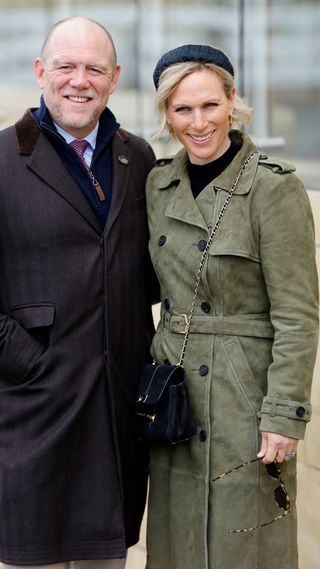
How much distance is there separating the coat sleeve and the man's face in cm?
60

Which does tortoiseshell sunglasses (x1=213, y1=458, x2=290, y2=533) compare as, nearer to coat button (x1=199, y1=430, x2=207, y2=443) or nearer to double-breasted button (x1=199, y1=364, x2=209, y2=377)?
coat button (x1=199, y1=430, x2=207, y2=443)

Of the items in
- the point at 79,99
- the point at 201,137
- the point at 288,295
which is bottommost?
the point at 288,295

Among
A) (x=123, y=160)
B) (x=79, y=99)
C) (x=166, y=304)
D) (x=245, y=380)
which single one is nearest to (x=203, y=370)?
(x=245, y=380)

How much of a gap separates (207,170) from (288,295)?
0.47 metres

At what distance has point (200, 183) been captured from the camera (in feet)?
11.0

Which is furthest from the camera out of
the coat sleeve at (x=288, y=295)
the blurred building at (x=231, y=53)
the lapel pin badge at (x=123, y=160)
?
the blurred building at (x=231, y=53)

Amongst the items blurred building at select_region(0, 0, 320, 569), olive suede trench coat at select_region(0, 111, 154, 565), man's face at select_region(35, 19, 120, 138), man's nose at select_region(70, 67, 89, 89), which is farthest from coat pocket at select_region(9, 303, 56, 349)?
blurred building at select_region(0, 0, 320, 569)

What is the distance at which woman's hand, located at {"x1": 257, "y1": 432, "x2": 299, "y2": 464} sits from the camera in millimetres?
3109

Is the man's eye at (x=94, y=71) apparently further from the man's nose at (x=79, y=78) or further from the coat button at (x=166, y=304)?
the coat button at (x=166, y=304)

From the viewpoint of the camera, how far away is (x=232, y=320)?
321 cm

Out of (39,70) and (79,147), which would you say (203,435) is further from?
(39,70)

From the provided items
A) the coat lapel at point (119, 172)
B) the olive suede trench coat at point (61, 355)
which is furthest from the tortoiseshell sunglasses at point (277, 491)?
the coat lapel at point (119, 172)

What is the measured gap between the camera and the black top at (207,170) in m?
3.29

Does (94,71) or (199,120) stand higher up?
(94,71)
